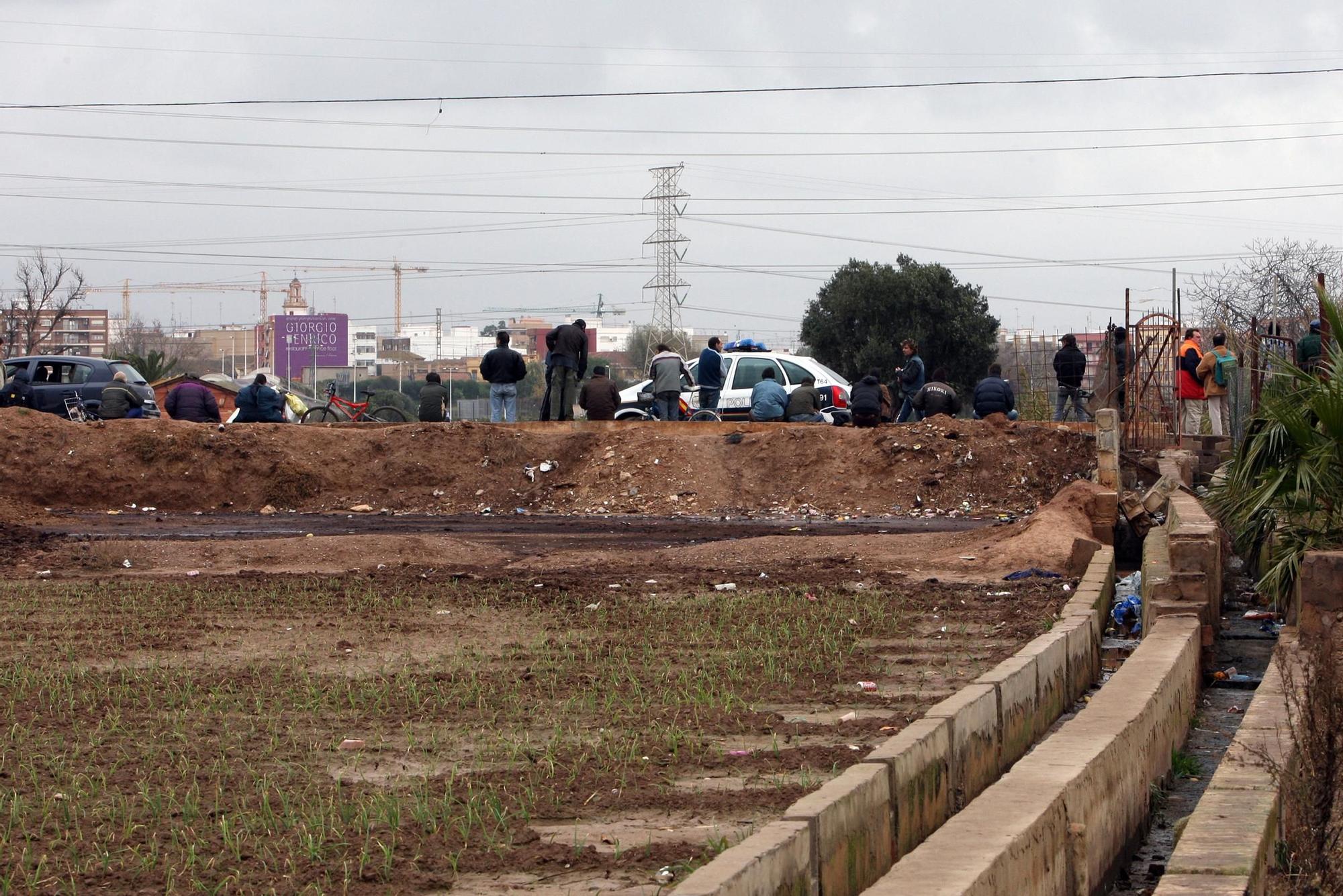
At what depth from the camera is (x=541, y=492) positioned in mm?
22719

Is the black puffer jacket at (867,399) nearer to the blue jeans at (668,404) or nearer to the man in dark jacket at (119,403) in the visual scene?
the blue jeans at (668,404)

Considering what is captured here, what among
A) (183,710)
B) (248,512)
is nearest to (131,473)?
(248,512)

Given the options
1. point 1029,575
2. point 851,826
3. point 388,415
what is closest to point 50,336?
point 388,415

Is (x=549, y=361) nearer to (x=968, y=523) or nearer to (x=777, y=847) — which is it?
(x=968, y=523)

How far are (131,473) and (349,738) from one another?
1740 cm

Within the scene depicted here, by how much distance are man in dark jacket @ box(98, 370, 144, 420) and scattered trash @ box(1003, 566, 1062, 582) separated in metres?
19.1

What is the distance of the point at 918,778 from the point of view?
5785mm

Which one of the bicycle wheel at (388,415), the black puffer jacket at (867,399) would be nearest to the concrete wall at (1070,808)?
the black puffer jacket at (867,399)

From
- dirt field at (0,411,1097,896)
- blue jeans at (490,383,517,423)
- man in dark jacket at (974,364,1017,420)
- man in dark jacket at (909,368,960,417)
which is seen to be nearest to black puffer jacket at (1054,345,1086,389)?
man in dark jacket at (974,364,1017,420)

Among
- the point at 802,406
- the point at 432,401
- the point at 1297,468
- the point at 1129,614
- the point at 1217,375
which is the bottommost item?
the point at 1129,614

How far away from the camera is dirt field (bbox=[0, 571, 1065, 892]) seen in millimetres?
4980

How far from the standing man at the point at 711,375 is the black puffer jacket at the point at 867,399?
95.4 inches

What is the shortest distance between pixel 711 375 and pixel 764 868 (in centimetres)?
2148

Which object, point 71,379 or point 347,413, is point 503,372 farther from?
point 71,379
